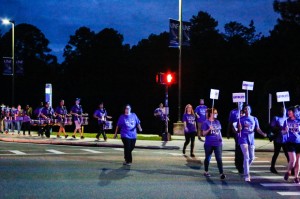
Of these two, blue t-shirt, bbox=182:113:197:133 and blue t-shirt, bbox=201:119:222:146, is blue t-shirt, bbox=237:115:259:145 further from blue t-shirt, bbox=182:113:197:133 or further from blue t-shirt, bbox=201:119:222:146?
blue t-shirt, bbox=182:113:197:133

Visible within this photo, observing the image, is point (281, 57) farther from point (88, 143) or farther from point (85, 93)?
point (88, 143)

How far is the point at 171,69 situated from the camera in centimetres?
6762

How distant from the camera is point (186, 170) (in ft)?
47.5

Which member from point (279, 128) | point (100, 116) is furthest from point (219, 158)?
point (100, 116)

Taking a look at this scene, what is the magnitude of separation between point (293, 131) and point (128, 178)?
13.4ft

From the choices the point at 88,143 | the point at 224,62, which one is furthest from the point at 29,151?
the point at 224,62

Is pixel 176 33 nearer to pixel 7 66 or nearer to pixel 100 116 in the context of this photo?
pixel 100 116

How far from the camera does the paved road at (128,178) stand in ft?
33.7


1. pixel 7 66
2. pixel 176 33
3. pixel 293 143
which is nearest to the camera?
pixel 293 143

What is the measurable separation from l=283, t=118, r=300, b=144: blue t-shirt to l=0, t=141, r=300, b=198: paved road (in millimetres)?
1022

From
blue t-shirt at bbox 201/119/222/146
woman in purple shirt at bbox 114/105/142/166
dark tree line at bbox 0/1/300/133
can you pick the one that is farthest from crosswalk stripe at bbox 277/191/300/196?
dark tree line at bbox 0/1/300/133

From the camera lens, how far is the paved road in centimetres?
1029

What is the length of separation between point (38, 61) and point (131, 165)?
7330 cm

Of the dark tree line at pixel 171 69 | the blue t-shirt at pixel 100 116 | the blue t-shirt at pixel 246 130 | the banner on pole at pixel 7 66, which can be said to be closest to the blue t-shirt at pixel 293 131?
the blue t-shirt at pixel 246 130
